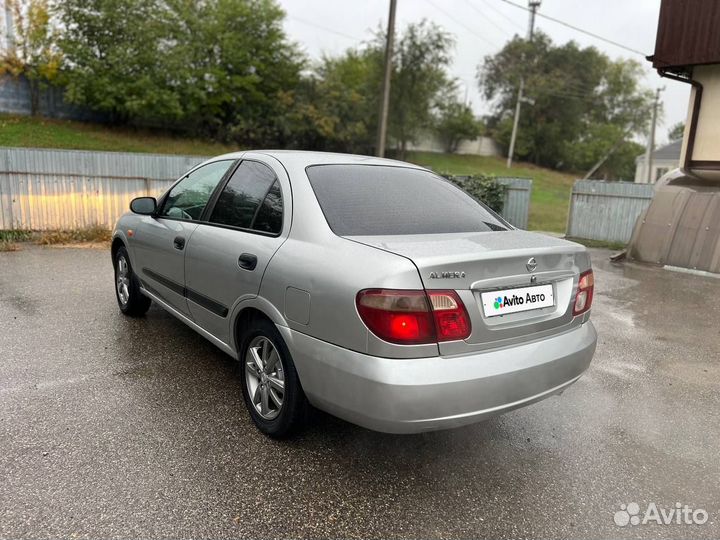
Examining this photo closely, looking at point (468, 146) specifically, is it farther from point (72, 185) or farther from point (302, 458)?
point (302, 458)

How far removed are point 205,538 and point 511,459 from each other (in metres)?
1.60

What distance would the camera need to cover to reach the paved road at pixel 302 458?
86.1 inches

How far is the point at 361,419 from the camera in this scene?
7.35 feet

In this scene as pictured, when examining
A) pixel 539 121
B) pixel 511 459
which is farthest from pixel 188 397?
pixel 539 121

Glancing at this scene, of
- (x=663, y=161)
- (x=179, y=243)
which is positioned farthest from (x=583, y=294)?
(x=663, y=161)

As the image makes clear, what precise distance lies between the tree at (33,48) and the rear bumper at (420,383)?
30.2 metres

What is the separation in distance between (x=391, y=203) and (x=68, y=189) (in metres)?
9.20

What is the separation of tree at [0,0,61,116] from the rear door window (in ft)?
94.3

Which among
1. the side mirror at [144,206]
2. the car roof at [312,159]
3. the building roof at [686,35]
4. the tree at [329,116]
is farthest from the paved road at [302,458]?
Answer: the tree at [329,116]

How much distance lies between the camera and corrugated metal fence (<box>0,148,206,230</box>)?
31.1ft

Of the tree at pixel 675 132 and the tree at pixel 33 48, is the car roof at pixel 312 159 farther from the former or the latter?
the tree at pixel 675 132

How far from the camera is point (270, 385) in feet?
9.06

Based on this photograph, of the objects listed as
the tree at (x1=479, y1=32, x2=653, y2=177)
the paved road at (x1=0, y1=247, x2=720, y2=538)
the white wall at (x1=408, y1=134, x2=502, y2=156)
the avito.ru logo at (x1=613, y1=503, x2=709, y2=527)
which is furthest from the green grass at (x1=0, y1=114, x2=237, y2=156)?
the tree at (x1=479, y1=32, x2=653, y2=177)

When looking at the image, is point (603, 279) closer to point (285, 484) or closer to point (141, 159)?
point (285, 484)
